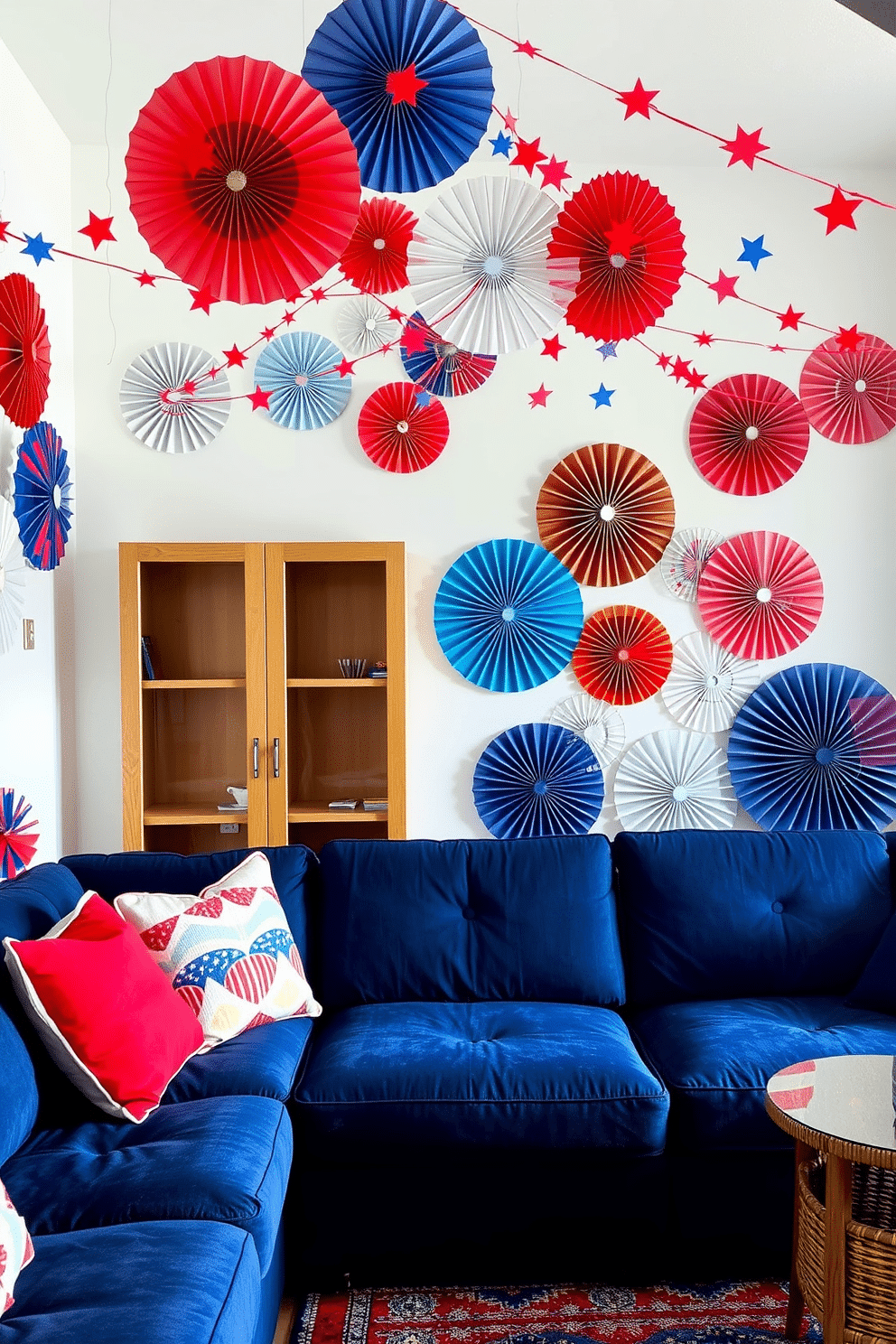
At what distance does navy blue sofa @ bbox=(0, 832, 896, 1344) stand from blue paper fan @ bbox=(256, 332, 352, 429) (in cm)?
167

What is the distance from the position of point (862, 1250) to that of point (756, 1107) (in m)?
0.44

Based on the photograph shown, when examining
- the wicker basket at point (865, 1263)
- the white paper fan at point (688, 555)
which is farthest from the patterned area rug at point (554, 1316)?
the white paper fan at point (688, 555)

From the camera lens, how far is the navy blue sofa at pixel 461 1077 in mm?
1648

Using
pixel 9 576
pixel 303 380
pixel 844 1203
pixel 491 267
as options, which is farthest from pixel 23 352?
pixel 844 1203

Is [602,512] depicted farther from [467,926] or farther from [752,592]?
[467,926]

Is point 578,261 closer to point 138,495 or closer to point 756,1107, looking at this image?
point 756,1107

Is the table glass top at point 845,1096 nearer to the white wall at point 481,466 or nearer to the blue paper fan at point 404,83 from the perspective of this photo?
the blue paper fan at point 404,83

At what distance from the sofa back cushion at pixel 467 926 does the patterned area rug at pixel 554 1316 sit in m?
0.64

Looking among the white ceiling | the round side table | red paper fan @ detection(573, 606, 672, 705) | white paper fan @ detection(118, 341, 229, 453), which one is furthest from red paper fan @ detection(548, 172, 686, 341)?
white paper fan @ detection(118, 341, 229, 453)

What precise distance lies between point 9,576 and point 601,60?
2.21 m

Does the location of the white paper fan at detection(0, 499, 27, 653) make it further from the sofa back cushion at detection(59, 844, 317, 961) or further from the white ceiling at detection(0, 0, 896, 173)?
the white ceiling at detection(0, 0, 896, 173)

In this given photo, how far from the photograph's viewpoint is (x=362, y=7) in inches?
66.9

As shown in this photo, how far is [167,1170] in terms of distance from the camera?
1.73 m

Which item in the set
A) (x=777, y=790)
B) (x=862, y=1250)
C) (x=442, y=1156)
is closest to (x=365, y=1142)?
(x=442, y=1156)
